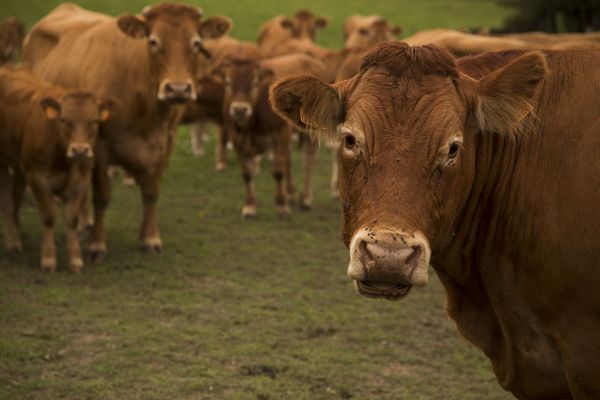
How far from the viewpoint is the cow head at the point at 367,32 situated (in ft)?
Result: 61.4

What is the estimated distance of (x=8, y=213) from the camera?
29.6ft

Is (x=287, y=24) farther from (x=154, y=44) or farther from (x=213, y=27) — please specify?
(x=154, y=44)

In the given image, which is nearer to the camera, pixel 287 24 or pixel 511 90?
pixel 511 90

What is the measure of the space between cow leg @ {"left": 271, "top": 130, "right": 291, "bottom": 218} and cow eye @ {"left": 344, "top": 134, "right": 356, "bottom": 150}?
7.10 metres

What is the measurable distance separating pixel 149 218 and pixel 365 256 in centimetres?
605

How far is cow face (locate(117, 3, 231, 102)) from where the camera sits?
28.8ft

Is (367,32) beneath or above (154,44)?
beneath

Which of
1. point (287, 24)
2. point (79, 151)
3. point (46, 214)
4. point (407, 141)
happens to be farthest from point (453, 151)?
point (287, 24)

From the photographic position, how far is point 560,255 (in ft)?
12.6

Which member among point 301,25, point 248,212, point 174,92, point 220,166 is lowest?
point 220,166

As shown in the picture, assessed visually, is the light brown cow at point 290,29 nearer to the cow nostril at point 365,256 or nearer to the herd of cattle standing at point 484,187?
the herd of cattle standing at point 484,187

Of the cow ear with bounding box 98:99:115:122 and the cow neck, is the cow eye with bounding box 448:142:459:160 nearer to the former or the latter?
the cow neck

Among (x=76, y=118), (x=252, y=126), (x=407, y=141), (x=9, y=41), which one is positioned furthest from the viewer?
(x=9, y=41)

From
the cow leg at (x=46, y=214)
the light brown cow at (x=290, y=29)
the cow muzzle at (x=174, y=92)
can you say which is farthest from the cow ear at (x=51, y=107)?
the light brown cow at (x=290, y=29)
